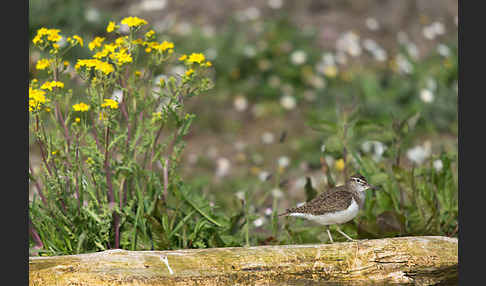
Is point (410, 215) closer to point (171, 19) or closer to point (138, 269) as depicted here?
point (138, 269)

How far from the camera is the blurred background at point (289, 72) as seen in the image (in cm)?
755

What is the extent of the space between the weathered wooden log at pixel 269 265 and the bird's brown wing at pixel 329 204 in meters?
0.25

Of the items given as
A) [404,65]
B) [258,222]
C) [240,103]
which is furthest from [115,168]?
[404,65]

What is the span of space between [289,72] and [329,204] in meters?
4.89

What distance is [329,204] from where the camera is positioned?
4047 millimetres

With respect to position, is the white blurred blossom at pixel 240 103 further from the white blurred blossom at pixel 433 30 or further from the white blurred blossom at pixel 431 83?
the white blurred blossom at pixel 433 30

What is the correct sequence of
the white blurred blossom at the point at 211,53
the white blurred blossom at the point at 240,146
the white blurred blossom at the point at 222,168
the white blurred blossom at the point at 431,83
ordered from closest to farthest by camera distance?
the white blurred blossom at the point at 222,168
the white blurred blossom at the point at 240,146
the white blurred blossom at the point at 431,83
the white blurred blossom at the point at 211,53

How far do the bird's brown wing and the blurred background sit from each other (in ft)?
6.17

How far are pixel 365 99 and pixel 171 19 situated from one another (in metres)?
3.20

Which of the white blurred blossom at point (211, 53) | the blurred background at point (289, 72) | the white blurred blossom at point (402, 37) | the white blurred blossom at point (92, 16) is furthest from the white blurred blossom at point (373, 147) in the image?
the white blurred blossom at point (92, 16)

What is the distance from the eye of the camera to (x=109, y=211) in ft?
13.5

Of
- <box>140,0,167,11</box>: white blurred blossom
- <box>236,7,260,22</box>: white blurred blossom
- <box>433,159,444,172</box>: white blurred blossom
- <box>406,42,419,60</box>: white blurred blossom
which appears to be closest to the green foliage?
<box>433,159,444,172</box>: white blurred blossom

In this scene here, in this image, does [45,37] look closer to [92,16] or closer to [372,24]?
[92,16]

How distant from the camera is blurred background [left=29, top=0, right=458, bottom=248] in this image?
755cm
